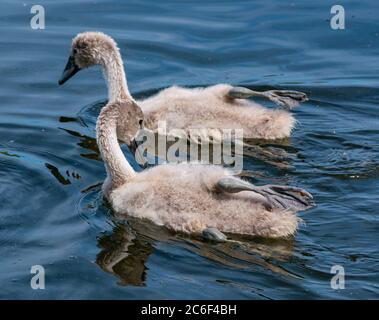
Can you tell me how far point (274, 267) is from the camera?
22.3 ft

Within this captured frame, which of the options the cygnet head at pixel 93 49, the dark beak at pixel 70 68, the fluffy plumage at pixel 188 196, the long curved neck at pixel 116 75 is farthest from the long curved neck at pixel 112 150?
the dark beak at pixel 70 68

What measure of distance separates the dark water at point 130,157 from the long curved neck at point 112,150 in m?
0.27

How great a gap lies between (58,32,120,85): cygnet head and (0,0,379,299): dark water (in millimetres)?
679

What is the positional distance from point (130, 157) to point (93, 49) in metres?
1.19

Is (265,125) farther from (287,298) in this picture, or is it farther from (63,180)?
(287,298)

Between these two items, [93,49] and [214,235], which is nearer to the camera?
[214,235]

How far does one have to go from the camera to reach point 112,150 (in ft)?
26.0

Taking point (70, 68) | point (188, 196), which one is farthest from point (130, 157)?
point (188, 196)

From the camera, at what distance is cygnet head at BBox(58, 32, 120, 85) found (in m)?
9.36

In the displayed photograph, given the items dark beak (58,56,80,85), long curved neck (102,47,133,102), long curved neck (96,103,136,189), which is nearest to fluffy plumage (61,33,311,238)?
long curved neck (96,103,136,189)

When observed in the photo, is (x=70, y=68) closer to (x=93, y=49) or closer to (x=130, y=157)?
(x=93, y=49)

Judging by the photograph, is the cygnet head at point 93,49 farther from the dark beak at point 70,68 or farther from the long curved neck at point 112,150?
the long curved neck at point 112,150

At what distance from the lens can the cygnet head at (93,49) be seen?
9.36 meters
